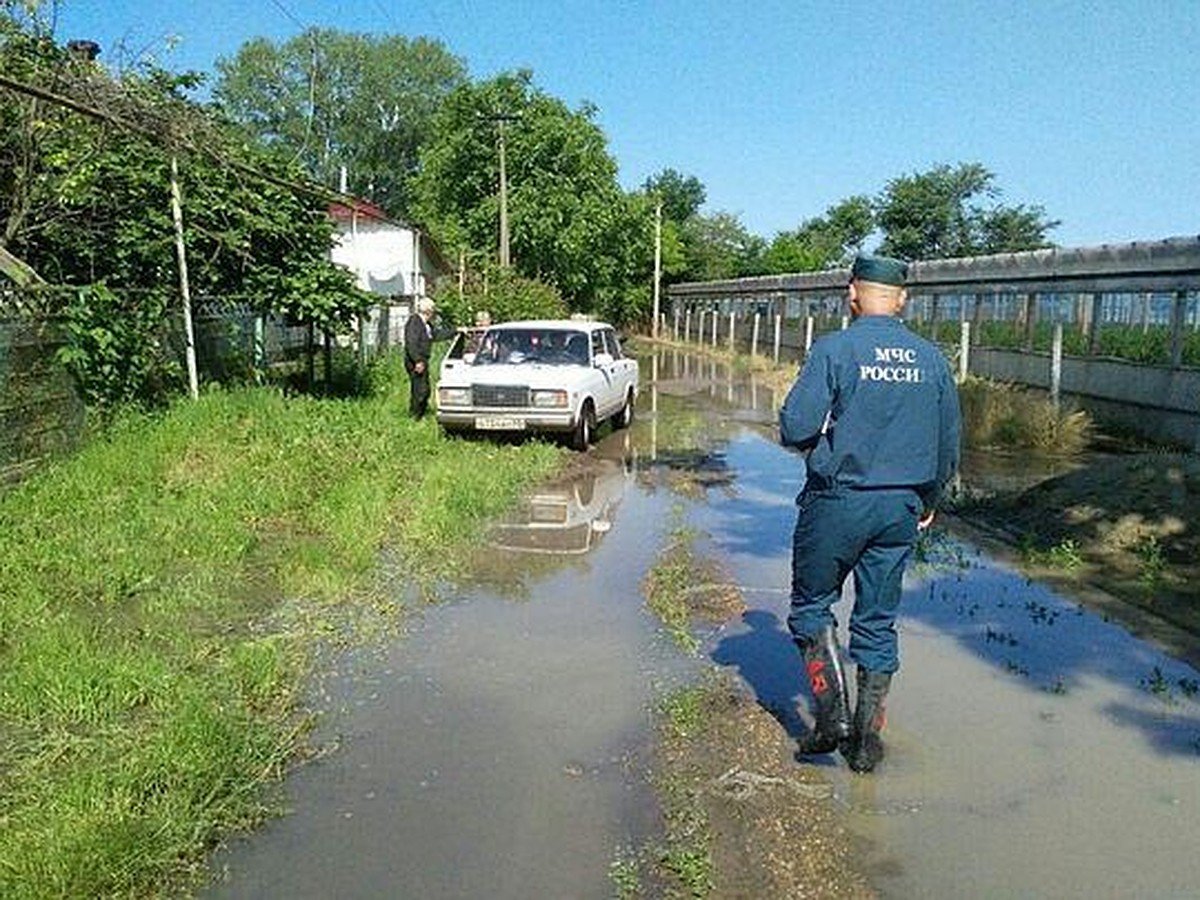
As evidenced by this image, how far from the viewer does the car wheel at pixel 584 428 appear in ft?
44.0

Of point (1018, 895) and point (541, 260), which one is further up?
point (541, 260)

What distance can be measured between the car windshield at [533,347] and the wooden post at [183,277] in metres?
3.49

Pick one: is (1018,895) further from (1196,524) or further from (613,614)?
(1196,524)

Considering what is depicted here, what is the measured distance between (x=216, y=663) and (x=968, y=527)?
6.89m

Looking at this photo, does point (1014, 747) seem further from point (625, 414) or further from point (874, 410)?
point (625, 414)

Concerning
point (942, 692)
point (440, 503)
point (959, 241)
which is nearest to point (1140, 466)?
point (942, 692)

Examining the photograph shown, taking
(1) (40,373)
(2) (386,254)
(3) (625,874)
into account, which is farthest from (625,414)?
(2) (386,254)

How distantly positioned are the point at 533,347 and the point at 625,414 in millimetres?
2974

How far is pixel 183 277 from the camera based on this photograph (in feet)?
42.1

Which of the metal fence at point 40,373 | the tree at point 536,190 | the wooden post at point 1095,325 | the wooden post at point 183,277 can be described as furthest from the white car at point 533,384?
the tree at point 536,190

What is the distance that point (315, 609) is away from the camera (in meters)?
6.36

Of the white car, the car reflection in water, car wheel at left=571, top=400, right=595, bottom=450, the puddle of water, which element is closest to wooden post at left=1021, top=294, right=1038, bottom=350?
the white car

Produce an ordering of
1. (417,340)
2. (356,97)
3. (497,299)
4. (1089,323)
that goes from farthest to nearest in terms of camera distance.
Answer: (356,97) < (497,299) < (1089,323) < (417,340)

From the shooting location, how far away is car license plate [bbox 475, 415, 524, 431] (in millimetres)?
13062
